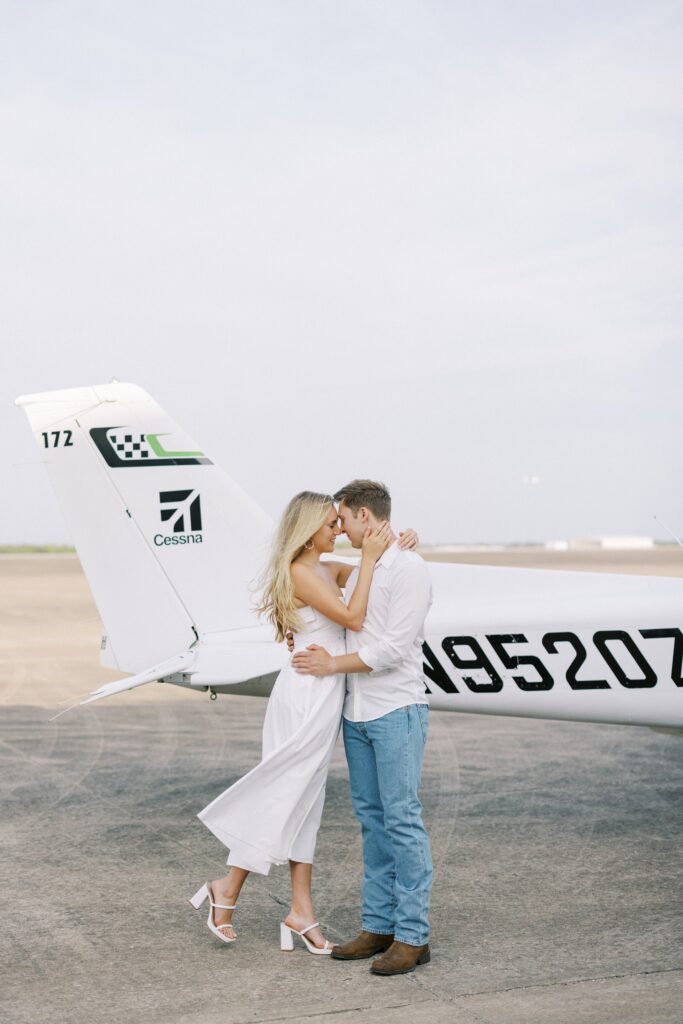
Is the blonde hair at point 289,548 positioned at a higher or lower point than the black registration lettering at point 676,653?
higher

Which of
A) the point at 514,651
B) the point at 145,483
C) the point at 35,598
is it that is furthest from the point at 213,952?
the point at 35,598

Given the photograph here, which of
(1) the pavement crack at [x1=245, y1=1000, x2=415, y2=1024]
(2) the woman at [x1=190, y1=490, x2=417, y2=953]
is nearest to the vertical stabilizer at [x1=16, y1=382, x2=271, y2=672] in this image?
(2) the woman at [x1=190, y1=490, x2=417, y2=953]

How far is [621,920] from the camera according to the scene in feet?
14.5

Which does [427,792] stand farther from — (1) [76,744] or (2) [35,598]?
(2) [35,598]

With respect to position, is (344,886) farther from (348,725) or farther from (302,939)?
(348,725)

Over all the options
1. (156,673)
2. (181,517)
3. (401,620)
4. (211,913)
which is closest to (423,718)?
(401,620)

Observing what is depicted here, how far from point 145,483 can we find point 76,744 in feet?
11.5

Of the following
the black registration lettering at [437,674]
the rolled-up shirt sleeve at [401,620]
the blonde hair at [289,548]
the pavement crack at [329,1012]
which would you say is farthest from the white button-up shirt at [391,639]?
the black registration lettering at [437,674]

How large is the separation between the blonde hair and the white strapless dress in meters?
0.07

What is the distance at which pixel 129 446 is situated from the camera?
576 cm

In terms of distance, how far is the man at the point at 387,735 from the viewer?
3834 mm

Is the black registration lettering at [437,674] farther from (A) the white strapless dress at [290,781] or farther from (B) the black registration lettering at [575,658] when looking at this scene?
(A) the white strapless dress at [290,781]

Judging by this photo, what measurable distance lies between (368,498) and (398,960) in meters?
1.62

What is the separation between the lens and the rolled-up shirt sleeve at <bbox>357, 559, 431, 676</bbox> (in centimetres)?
385
